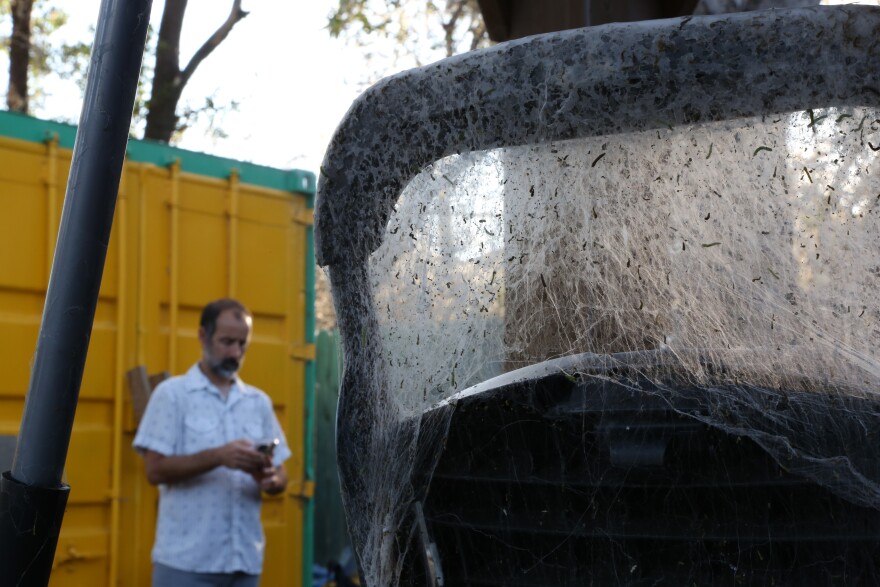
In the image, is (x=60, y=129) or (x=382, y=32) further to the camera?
(x=382, y=32)

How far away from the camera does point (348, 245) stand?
1.57 meters

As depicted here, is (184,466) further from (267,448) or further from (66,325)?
(66,325)

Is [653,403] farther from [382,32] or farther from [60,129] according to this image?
[382,32]

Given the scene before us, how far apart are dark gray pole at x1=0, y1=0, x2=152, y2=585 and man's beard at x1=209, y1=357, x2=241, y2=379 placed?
2725mm

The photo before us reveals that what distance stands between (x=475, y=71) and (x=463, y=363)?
444mm

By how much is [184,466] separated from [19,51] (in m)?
9.41

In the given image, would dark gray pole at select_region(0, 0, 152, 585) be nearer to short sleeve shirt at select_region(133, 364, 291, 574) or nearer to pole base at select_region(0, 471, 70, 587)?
pole base at select_region(0, 471, 70, 587)

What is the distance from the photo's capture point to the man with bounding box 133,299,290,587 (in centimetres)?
391

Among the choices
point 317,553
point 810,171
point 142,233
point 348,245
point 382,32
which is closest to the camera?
point 810,171

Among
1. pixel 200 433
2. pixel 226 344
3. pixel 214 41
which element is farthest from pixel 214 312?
pixel 214 41

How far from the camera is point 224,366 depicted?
4148mm

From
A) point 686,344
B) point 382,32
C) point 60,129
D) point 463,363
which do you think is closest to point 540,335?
point 463,363

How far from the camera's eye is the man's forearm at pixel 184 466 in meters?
3.89

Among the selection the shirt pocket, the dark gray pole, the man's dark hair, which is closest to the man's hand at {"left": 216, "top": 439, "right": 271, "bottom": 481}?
the shirt pocket
